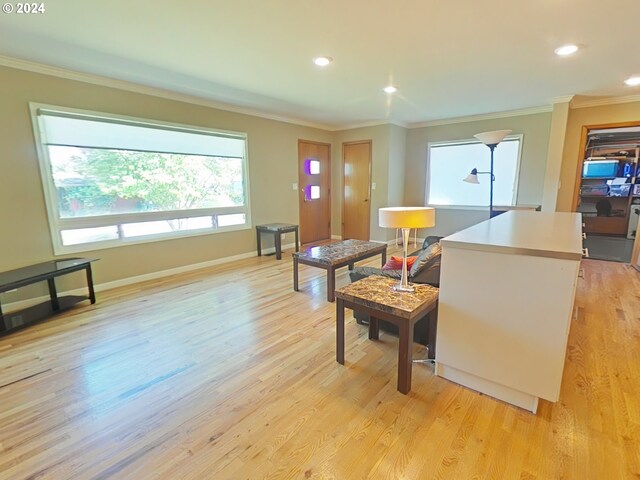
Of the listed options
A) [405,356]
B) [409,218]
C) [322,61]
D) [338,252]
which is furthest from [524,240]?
[322,61]

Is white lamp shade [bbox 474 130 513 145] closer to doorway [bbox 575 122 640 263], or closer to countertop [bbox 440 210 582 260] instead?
countertop [bbox 440 210 582 260]

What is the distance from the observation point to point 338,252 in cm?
373

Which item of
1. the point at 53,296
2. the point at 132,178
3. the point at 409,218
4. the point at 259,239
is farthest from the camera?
the point at 259,239

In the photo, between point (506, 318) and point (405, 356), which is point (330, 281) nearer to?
point (405, 356)

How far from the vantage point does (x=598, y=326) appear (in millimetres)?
2752

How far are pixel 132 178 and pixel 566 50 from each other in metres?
4.93

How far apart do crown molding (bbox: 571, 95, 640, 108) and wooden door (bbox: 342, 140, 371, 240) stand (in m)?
3.36

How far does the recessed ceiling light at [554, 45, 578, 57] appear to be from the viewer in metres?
2.72

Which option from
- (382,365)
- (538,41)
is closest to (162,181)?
(382,365)

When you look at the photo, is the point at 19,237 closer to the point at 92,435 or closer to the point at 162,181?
the point at 162,181

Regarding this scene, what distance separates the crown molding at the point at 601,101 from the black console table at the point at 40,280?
6.94 metres

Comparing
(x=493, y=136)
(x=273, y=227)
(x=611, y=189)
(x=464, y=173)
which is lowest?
(x=273, y=227)

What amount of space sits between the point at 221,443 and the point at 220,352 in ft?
2.94

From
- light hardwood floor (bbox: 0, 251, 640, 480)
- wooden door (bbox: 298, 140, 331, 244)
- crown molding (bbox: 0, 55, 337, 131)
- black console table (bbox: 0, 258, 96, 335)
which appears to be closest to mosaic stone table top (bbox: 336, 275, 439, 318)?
light hardwood floor (bbox: 0, 251, 640, 480)
